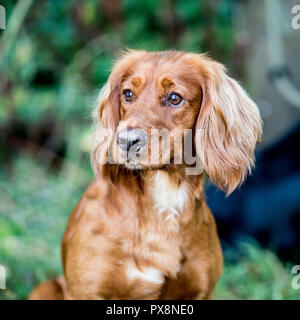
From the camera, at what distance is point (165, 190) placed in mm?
2629

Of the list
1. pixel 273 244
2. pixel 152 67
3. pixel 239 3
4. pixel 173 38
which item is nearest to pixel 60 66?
pixel 173 38

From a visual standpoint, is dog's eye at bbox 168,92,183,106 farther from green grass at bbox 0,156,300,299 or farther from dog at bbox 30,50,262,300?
green grass at bbox 0,156,300,299

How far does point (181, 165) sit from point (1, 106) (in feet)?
10.8

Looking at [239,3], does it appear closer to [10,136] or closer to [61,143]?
[61,143]

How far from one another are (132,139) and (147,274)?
694 mm

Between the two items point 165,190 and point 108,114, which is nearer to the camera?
point 165,190

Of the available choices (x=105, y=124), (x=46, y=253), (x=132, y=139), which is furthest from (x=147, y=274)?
(x=46, y=253)

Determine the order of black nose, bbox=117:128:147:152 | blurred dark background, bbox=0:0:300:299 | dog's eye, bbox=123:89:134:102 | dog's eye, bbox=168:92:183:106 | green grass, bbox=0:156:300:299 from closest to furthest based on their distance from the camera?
black nose, bbox=117:128:147:152
dog's eye, bbox=168:92:183:106
dog's eye, bbox=123:89:134:102
green grass, bbox=0:156:300:299
blurred dark background, bbox=0:0:300:299

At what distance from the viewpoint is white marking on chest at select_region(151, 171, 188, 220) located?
2.62 m

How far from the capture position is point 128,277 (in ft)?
8.30

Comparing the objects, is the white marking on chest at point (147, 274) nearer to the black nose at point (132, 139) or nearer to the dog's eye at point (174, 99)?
the black nose at point (132, 139)

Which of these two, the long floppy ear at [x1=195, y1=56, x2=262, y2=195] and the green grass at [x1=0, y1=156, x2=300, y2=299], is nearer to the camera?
the long floppy ear at [x1=195, y1=56, x2=262, y2=195]

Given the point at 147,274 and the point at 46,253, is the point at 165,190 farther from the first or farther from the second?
the point at 46,253

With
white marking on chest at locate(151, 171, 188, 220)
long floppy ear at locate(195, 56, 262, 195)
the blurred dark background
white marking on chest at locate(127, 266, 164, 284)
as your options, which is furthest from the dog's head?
the blurred dark background
